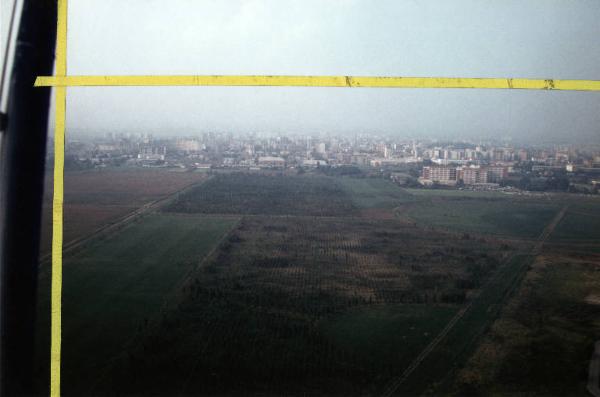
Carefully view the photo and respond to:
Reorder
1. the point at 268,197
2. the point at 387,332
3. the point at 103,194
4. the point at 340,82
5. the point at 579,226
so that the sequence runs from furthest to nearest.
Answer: the point at 268,197, the point at 103,194, the point at 579,226, the point at 387,332, the point at 340,82

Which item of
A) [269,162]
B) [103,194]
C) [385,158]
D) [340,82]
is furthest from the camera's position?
[269,162]

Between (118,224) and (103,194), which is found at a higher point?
(103,194)

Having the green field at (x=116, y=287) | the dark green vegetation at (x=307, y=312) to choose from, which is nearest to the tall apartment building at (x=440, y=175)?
the dark green vegetation at (x=307, y=312)

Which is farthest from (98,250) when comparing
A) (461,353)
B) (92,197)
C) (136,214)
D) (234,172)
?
(234,172)

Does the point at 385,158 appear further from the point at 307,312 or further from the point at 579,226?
the point at 307,312

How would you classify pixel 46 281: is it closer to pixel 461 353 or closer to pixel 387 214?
pixel 461 353

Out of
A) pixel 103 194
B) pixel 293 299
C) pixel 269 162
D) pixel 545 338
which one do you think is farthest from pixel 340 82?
pixel 269 162

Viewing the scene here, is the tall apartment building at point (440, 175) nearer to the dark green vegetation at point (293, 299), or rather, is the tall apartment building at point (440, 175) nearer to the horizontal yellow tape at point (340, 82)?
the dark green vegetation at point (293, 299)
